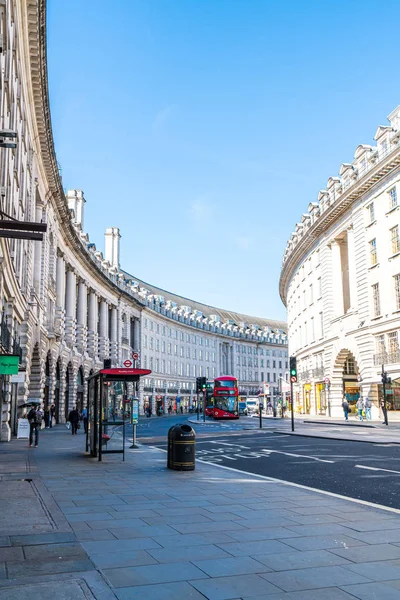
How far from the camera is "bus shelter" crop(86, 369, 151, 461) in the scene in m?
16.8

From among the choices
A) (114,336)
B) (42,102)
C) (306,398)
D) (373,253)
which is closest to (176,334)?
(114,336)

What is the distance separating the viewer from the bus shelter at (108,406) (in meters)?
16.8

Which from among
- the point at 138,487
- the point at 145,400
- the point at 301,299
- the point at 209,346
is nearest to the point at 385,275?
the point at 301,299

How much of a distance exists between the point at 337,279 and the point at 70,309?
2417cm

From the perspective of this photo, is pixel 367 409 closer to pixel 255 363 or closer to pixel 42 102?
pixel 42 102

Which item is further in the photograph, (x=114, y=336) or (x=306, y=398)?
(x=114, y=336)

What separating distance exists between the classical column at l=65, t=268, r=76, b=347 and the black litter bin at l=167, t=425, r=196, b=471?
3969cm

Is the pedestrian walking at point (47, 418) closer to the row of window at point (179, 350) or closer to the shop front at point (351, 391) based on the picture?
the shop front at point (351, 391)

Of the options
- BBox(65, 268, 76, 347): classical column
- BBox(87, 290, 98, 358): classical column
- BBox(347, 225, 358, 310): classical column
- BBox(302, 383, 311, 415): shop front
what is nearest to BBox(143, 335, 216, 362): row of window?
BBox(87, 290, 98, 358): classical column

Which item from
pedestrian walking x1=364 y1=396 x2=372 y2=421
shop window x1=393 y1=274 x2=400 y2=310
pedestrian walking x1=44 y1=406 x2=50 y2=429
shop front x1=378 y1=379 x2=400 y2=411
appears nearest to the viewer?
shop front x1=378 y1=379 x2=400 y2=411

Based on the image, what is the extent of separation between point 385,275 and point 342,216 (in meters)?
10.2

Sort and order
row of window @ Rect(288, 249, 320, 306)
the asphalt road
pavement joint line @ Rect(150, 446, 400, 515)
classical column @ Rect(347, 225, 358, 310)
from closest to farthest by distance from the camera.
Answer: pavement joint line @ Rect(150, 446, 400, 515) → the asphalt road → classical column @ Rect(347, 225, 358, 310) → row of window @ Rect(288, 249, 320, 306)

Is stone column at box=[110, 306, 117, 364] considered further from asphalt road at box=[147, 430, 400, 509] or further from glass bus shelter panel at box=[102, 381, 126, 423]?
glass bus shelter panel at box=[102, 381, 126, 423]

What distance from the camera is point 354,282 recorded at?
4841 centimetres
